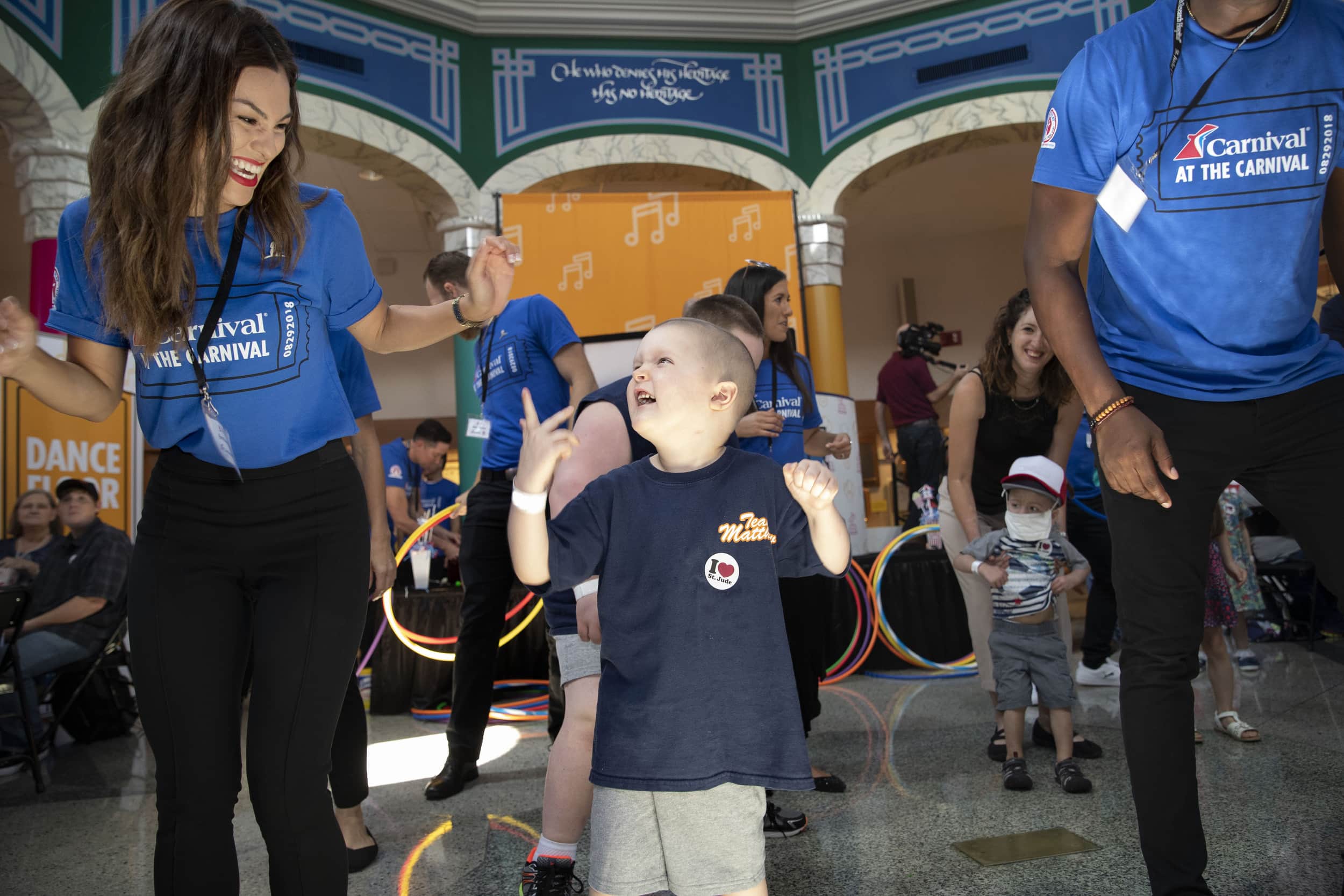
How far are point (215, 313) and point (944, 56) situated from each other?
816cm

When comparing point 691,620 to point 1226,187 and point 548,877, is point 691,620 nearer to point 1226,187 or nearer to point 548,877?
point 548,877

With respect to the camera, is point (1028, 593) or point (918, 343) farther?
point (918, 343)

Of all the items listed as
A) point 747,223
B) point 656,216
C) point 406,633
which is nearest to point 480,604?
point 406,633

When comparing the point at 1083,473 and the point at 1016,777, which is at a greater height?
the point at 1083,473

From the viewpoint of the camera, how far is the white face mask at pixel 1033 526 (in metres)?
2.92

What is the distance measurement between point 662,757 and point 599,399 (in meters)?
0.79

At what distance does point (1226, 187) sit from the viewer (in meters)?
1.49

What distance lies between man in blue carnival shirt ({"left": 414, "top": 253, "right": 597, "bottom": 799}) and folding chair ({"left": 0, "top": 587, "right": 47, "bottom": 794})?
4.57ft

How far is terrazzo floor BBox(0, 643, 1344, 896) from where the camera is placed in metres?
1.99

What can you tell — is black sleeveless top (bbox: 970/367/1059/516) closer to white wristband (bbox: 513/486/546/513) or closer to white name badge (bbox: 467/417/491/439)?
white name badge (bbox: 467/417/491/439)

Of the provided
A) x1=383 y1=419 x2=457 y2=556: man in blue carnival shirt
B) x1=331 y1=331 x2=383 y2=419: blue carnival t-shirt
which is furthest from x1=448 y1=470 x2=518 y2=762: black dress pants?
x1=383 y1=419 x2=457 y2=556: man in blue carnival shirt

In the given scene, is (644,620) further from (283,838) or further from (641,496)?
(283,838)

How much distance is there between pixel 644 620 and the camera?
1.38m

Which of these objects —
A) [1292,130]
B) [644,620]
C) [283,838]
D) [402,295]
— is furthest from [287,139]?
[402,295]
